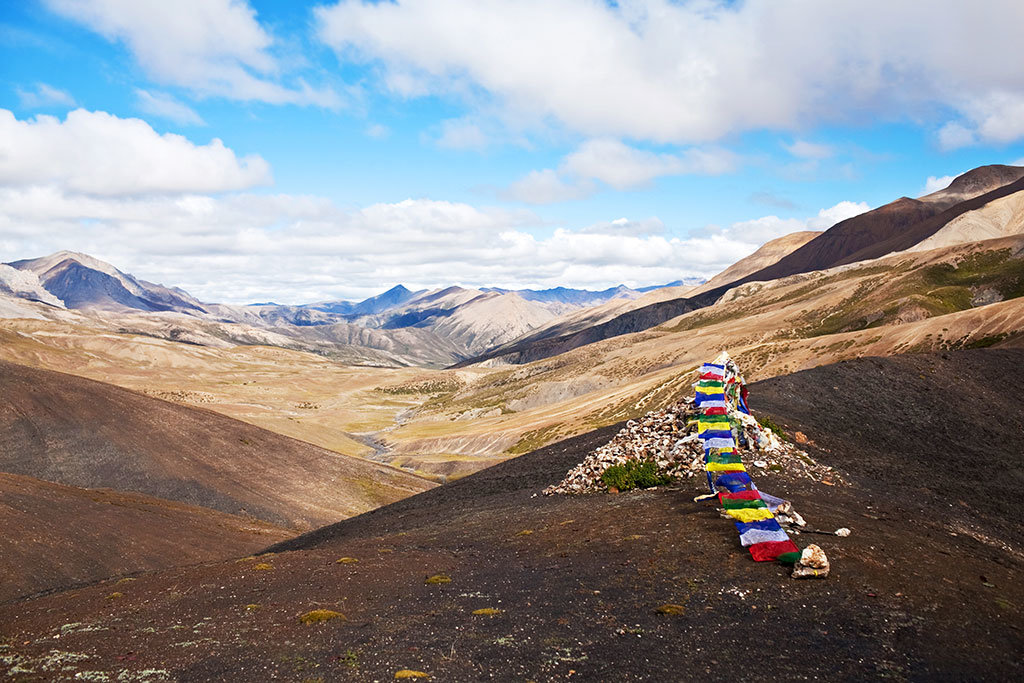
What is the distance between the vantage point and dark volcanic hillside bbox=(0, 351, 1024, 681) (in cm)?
1764

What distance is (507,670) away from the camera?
17484 millimetres

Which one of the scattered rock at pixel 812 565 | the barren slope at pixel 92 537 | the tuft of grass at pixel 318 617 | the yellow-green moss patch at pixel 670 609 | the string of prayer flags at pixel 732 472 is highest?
the string of prayer flags at pixel 732 472

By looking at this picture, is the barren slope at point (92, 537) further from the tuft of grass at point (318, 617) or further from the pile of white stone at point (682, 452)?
the pile of white stone at point (682, 452)

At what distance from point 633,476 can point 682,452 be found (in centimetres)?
320

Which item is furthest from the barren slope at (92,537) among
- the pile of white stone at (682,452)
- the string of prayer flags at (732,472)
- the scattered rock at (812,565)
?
the scattered rock at (812,565)

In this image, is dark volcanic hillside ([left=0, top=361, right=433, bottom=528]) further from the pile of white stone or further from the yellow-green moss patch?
the yellow-green moss patch

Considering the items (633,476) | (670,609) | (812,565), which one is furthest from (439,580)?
(812,565)

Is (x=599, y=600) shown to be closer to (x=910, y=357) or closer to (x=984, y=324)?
(x=910, y=357)

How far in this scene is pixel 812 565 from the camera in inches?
845

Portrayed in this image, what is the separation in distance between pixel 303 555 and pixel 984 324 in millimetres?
85377

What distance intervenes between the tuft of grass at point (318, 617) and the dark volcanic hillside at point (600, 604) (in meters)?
0.56

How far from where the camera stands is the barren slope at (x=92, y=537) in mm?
38031

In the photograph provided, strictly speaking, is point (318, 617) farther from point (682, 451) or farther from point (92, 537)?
point (92, 537)

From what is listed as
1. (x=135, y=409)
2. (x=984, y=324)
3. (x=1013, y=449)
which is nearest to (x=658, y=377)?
(x=984, y=324)
